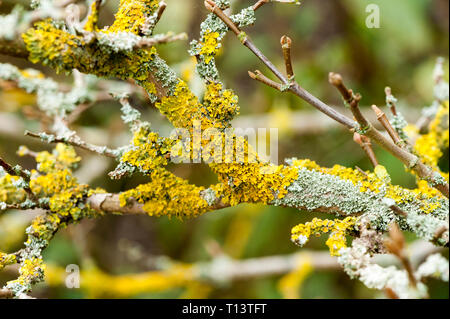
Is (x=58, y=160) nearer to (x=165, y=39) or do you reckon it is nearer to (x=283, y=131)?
(x=165, y=39)

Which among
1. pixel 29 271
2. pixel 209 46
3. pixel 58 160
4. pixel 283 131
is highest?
pixel 283 131

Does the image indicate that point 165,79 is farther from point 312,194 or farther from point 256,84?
point 256,84

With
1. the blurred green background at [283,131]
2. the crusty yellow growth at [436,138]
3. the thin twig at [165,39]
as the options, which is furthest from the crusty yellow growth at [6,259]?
the blurred green background at [283,131]

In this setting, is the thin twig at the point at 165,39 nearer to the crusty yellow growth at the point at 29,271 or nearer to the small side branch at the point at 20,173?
the small side branch at the point at 20,173

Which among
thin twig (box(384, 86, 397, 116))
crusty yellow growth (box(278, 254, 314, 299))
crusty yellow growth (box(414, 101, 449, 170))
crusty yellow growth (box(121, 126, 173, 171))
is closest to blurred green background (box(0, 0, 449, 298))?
crusty yellow growth (box(278, 254, 314, 299))

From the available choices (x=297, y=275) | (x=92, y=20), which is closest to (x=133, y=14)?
(x=92, y=20)

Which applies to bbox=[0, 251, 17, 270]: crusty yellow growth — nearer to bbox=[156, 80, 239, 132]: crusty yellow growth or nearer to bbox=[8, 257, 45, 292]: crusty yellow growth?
bbox=[8, 257, 45, 292]: crusty yellow growth
